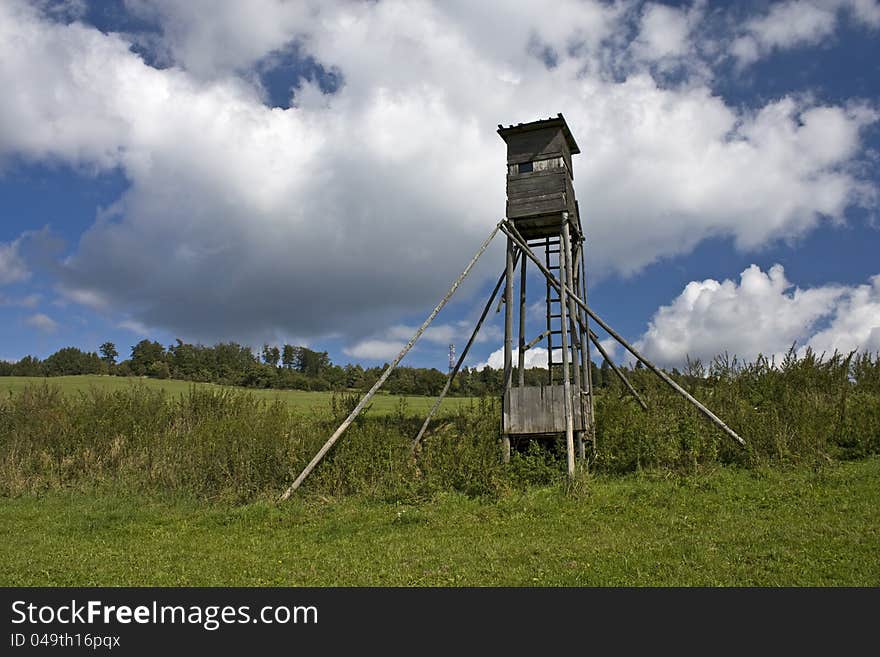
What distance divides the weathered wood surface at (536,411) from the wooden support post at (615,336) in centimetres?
171

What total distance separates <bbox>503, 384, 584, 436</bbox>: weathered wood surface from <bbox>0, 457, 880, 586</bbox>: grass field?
6.36 ft

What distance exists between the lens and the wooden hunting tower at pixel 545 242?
14.7 meters

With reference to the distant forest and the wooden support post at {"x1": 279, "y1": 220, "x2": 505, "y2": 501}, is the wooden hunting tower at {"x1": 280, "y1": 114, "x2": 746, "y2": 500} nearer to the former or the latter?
the wooden support post at {"x1": 279, "y1": 220, "x2": 505, "y2": 501}

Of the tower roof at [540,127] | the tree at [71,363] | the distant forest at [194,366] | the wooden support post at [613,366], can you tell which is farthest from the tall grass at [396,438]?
the tree at [71,363]

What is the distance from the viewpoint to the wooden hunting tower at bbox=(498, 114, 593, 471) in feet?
48.1

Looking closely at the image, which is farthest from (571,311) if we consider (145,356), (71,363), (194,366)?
(71,363)

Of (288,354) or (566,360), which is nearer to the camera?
(566,360)

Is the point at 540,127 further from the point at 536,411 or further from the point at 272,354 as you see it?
the point at 272,354

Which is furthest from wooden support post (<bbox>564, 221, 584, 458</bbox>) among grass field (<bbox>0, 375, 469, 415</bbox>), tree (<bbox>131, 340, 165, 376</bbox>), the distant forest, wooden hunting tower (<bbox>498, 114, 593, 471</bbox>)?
tree (<bbox>131, 340, 165, 376</bbox>)

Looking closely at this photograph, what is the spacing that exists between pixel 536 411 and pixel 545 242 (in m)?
4.86

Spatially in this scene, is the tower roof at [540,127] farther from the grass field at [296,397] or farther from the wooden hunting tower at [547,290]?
the grass field at [296,397]

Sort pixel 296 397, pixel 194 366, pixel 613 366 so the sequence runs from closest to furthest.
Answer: pixel 613 366 → pixel 296 397 → pixel 194 366

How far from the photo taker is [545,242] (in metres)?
16.6

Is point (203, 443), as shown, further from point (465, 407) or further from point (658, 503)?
point (658, 503)
